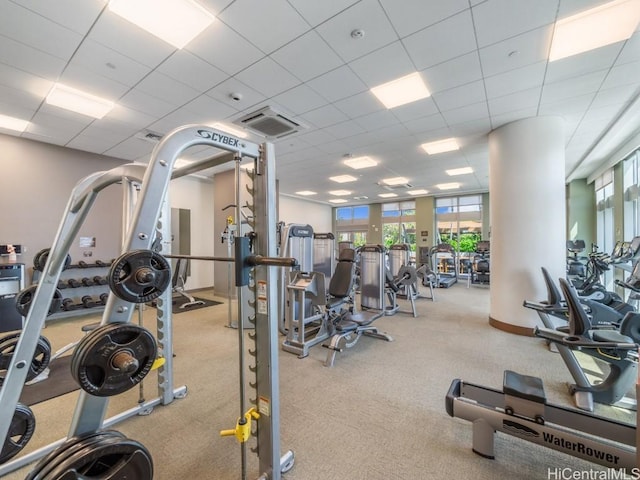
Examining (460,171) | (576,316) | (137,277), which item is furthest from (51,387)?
(460,171)

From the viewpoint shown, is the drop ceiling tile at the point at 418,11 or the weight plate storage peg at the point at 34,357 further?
the drop ceiling tile at the point at 418,11

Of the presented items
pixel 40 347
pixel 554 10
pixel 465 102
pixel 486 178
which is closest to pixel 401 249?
pixel 465 102

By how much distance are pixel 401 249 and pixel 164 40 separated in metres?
5.57

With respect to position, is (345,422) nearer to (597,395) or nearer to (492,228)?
(597,395)

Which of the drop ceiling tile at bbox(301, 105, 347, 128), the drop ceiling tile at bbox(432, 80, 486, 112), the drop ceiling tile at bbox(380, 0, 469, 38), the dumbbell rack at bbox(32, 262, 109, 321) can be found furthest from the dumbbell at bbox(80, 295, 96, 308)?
the drop ceiling tile at bbox(432, 80, 486, 112)

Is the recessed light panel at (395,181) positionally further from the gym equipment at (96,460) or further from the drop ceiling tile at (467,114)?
the gym equipment at (96,460)

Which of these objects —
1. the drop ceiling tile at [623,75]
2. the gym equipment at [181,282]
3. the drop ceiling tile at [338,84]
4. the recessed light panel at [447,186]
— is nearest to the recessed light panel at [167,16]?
the drop ceiling tile at [338,84]

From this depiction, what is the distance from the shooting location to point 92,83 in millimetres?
3258

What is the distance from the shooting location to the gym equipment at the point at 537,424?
150 cm

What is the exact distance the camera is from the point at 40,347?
1621 millimetres

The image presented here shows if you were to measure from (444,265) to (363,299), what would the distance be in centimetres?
673

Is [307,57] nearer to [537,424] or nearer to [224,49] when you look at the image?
[224,49]

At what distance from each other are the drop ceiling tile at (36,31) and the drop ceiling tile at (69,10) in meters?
0.07

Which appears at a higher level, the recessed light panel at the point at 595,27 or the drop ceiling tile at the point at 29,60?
the recessed light panel at the point at 595,27
